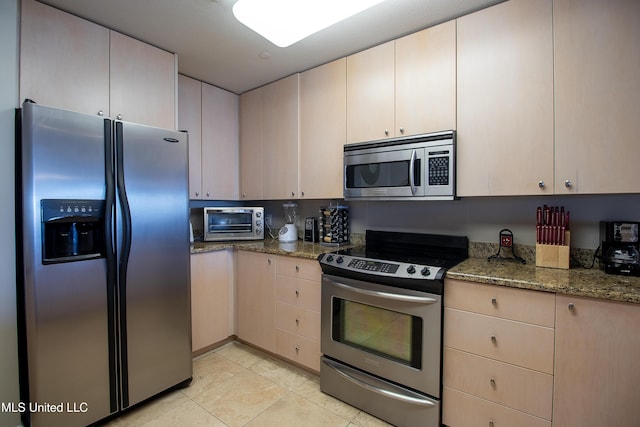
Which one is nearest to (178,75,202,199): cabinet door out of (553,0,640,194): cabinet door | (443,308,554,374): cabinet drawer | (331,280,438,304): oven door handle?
(331,280,438,304): oven door handle

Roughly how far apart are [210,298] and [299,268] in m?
0.89

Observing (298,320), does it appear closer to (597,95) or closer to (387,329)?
(387,329)

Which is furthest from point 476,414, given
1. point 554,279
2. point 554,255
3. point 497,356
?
point 554,255

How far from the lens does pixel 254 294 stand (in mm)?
2619

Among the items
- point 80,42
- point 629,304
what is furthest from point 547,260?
point 80,42

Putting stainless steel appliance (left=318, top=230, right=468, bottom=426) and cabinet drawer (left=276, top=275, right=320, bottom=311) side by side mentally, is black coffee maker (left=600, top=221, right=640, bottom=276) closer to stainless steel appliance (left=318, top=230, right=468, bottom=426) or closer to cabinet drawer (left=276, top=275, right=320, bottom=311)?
stainless steel appliance (left=318, top=230, right=468, bottom=426)

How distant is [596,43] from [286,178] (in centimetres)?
215

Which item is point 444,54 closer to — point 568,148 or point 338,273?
point 568,148

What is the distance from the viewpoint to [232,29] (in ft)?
6.62

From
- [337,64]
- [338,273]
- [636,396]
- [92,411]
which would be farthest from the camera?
[337,64]

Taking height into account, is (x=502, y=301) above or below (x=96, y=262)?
below

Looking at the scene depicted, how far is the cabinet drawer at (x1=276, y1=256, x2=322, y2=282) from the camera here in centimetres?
221

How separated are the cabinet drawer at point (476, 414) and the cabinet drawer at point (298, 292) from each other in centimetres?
98

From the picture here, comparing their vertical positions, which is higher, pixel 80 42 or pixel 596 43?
pixel 80 42
